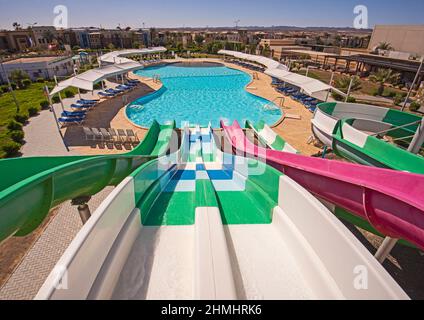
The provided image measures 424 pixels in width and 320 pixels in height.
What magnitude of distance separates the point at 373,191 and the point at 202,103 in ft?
53.5

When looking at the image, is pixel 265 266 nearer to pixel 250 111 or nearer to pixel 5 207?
pixel 5 207

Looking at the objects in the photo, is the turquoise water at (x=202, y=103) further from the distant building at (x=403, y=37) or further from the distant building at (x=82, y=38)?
the distant building at (x=82, y=38)

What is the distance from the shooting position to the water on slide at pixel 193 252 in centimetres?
280

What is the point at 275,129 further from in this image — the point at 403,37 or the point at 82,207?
the point at 403,37

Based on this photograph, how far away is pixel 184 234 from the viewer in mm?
3660

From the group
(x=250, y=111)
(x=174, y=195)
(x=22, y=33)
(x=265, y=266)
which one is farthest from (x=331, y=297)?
(x=22, y=33)

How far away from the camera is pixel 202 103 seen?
61.7ft

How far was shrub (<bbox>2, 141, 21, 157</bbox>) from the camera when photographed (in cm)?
958

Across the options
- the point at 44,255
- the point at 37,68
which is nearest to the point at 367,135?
the point at 44,255

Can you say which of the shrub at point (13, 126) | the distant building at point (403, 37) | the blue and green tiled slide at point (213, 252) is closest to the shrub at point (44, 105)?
the shrub at point (13, 126)

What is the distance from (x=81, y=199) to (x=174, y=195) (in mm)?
1929

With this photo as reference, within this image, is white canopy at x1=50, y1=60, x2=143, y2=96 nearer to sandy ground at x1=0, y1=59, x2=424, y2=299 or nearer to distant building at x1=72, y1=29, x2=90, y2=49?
sandy ground at x1=0, y1=59, x2=424, y2=299

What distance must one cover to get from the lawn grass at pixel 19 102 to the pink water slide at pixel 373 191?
11.8m

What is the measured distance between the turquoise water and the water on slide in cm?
1082
